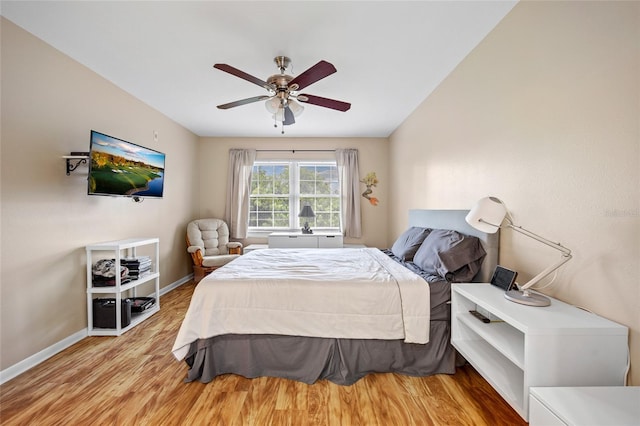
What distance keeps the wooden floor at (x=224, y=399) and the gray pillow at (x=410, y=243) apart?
104 cm

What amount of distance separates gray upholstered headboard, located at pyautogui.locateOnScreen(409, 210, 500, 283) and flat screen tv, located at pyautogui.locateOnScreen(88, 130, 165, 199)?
3230 millimetres

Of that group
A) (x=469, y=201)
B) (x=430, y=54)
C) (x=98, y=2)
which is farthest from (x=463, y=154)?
(x=98, y=2)

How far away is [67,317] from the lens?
2.35m

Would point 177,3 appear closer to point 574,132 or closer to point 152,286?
point 574,132

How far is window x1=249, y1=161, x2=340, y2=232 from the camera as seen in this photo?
5.04m

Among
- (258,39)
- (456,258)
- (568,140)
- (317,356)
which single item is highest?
(258,39)

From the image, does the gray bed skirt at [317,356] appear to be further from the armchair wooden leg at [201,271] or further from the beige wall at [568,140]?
the armchair wooden leg at [201,271]

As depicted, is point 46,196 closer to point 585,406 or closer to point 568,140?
point 585,406

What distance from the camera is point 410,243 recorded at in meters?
2.74

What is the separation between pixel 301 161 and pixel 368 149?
126cm

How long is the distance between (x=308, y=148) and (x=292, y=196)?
0.94m

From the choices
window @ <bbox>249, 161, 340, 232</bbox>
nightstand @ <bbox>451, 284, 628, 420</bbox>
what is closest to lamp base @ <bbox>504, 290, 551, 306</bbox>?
nightstand @ <bbox>451, 284, 628, 420</bbox>

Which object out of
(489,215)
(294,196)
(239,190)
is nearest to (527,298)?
(489,215)

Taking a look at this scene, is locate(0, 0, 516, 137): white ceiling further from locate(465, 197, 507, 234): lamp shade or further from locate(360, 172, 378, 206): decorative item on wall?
locate(360, 172, 378, 206): decorative item on wall
